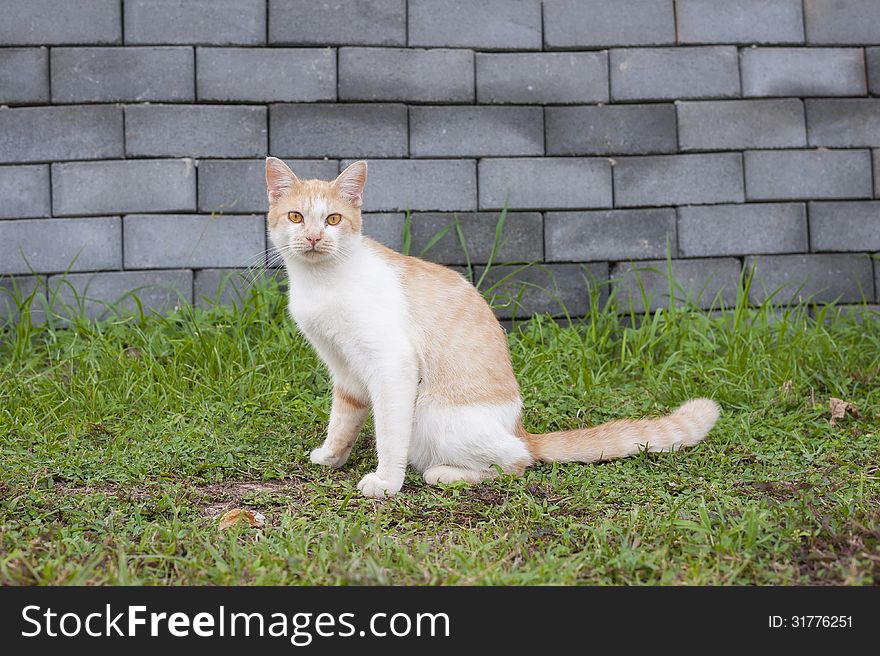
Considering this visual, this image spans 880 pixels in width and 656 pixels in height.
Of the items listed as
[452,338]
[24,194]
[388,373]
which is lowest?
[388,373]

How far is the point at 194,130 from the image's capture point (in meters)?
4.16

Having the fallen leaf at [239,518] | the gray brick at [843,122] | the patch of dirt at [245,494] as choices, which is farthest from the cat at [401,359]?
the gray brick at [843,122]

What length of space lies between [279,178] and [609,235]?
7.32 ft

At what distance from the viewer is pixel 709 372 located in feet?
12.3

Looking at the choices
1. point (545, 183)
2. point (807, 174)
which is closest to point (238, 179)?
point (545, 183)

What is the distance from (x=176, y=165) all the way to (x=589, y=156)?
2211 millimetres

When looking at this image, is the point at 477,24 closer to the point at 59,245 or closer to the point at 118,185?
the point at 118,185

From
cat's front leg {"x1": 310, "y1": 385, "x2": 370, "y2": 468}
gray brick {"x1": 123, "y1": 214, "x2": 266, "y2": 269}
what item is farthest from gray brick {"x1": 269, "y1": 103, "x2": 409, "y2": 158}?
cat's front leg {"x1": 310, "y1": 385, "x2": 370, "y2": 468}

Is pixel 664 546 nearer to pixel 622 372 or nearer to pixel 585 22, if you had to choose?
pixel 622 372

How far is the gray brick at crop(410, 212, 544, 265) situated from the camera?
4.33 metres

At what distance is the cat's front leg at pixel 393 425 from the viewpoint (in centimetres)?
255

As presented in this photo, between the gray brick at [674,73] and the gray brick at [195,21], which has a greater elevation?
the gray brick at [195,21]

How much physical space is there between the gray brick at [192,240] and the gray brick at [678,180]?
200 cm

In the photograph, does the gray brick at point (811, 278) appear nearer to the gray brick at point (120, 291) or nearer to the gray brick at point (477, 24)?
the gray brick at point (477, 24)
